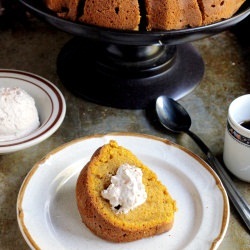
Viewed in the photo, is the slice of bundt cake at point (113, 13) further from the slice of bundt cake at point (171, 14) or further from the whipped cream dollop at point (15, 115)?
the whipped cream dollop at point (15, 115)

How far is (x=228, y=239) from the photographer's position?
2.91 feet

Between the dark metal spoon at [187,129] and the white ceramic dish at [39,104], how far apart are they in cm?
21

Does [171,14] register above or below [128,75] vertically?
above

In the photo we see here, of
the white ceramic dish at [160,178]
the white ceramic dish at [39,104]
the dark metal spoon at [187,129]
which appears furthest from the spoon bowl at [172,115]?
the white ceramic dish at [39,104]

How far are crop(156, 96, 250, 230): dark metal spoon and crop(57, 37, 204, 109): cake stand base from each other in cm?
5

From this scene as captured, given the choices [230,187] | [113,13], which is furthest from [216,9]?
[230,187]

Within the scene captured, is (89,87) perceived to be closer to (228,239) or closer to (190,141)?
(190,141)

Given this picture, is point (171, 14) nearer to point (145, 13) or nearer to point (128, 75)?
point (145, 13)

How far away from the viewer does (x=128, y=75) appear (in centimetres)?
119

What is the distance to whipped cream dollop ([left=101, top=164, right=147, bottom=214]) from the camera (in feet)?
Result: 2.69

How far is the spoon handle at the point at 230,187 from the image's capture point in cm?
91

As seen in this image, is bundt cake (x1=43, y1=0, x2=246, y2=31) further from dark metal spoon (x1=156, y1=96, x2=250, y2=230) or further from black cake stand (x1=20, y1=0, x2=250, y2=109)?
dark metal spoon (x1=156, y1=96, x2=250, y2=230)

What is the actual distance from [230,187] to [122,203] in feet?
0.73

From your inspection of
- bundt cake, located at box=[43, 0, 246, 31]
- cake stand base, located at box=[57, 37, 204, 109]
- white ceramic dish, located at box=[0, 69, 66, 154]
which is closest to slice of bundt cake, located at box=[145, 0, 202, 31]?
bundt cake, located at box=[43, 0, 246, 31]
